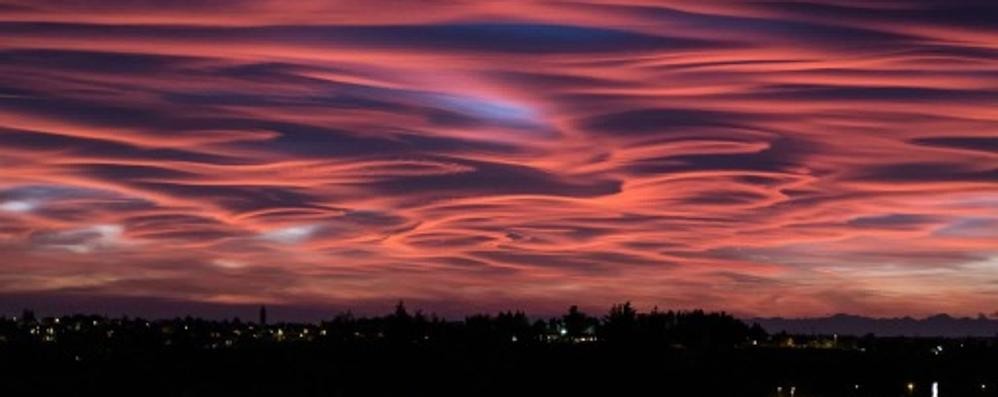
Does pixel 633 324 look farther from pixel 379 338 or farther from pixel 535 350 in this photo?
pixel 379 338

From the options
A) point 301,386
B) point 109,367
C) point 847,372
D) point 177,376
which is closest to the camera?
point 301,386

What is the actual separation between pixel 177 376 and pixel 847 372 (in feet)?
180

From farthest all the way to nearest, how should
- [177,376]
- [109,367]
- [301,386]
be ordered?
[109,367], [177,376], [301,386]

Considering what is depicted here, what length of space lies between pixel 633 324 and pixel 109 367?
156 feet

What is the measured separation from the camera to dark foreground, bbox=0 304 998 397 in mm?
115750

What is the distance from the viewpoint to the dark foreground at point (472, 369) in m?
116

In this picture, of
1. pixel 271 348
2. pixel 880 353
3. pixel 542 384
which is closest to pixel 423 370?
pixel 542 384

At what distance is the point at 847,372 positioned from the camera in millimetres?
156125

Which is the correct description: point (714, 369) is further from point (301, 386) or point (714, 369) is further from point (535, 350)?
point (301, 386)

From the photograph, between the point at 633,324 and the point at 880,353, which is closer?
the point at 633,324

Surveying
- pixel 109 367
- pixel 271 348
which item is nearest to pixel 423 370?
pixel 109 367

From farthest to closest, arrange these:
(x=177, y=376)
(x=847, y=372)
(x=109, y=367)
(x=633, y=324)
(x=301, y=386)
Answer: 1. (x=633, y=324)
2. (x=847, y=372)
3. (x=109, y=367)
4. (x=177, y=376)
5. (x=301, y=386)

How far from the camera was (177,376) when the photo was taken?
127250 millimetres

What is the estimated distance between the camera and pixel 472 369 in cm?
13338
